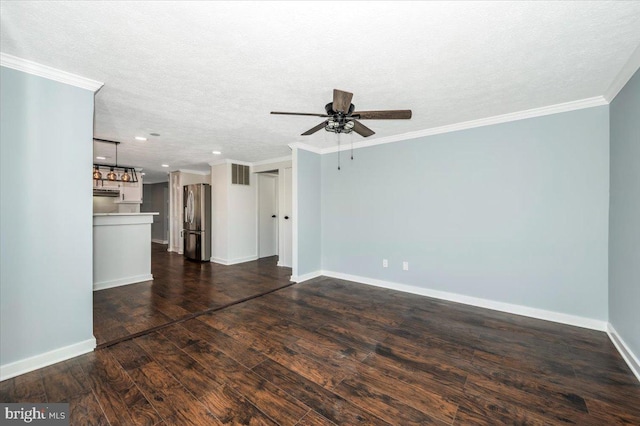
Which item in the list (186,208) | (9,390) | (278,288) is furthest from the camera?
(186,208)

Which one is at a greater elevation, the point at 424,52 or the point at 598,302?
the point at 424,52

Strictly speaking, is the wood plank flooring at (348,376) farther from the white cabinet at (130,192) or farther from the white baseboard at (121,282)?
the white cabinet at (130,192)

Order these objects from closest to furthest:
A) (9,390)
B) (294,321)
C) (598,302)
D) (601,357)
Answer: (9,390), (601,357), (598,302), (294,321)

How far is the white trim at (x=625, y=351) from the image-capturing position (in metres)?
1.96

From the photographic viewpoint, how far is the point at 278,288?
407 cm

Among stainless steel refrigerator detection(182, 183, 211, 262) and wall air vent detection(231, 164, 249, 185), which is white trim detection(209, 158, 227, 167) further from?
stainless steel refrigerator detection(182, 183, 211, 262)

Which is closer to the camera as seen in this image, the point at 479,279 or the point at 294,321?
the point at 294,321

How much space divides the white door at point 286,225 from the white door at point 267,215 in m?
1.00

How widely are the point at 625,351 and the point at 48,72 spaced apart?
5275mm

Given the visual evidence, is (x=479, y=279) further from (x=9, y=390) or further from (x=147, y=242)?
(x=147, y=242)

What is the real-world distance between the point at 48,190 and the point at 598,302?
5253 mm

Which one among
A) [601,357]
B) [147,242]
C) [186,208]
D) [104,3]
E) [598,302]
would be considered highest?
[104,3]

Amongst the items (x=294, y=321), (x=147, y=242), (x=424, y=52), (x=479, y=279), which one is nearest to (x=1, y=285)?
(x=294, y=321)

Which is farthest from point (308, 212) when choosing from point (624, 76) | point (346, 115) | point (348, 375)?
point (624, 76)
